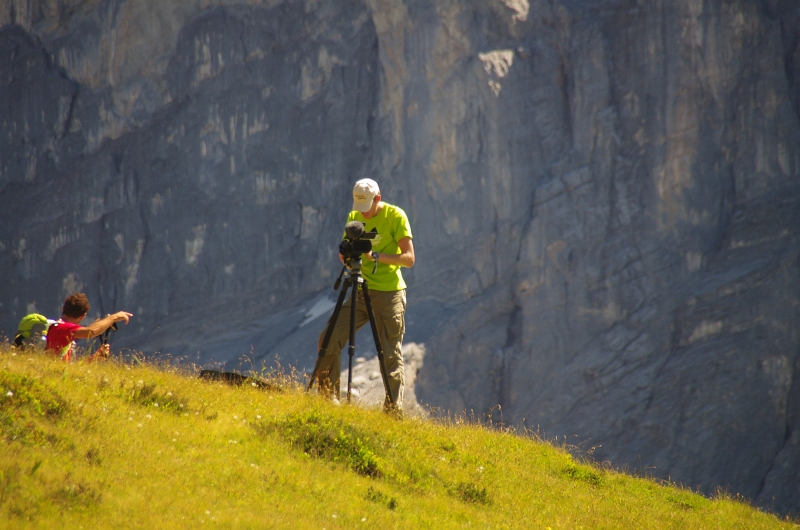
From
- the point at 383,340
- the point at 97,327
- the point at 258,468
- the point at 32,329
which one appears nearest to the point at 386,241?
the point at 383,340

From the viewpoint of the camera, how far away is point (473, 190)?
35062 millimetres

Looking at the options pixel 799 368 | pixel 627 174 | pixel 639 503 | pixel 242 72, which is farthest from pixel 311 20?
pixel 639 503

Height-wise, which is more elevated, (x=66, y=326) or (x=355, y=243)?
(x=355, y=243)

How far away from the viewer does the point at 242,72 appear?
127ft

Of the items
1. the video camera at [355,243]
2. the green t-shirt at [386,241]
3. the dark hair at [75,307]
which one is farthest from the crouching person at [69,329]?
the green t-shirt at [386,241]

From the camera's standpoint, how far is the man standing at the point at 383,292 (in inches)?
267

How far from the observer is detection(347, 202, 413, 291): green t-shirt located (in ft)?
22.8

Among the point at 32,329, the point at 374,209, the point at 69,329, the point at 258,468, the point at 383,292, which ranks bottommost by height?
the point at 258,468

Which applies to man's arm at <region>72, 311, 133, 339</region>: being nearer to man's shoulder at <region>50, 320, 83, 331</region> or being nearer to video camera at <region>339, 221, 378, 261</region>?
man's shoulder at <region>50, 320, 83, 331</region>

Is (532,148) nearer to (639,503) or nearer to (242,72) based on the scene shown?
(242,72)

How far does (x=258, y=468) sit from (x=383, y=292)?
2.34m

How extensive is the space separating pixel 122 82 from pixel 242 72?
619 cm

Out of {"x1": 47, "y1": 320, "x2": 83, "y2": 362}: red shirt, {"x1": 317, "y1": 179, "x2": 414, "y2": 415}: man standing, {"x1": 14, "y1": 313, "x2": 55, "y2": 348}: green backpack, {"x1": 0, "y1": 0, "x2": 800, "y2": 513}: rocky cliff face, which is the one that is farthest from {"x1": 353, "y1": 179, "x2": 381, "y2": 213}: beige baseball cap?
{"x1": 0, "y1": 0, "x2": 800, "y2": 513}: rocky cliff face

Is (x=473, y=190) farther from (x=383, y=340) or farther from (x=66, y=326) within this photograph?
(x=66, y=326)
